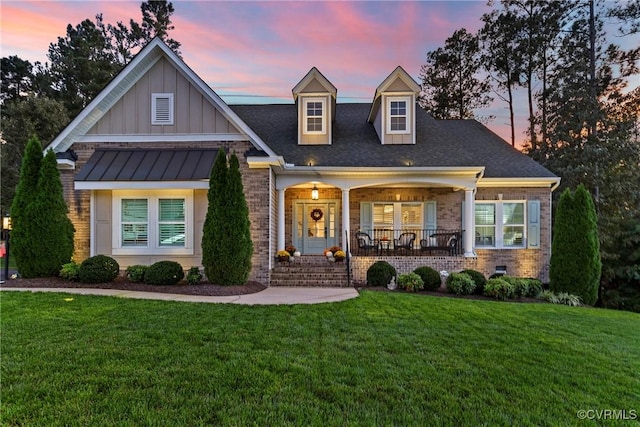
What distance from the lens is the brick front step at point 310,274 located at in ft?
34.0

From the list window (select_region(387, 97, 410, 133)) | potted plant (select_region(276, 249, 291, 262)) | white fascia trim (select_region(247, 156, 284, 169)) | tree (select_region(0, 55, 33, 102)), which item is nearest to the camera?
white fascia trim (select_region(247, 156, 284, 169))

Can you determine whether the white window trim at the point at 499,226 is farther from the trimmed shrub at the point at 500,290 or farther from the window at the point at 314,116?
the window at the point at 314,116

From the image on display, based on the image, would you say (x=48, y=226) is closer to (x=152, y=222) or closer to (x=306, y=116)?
(x=152, y=222)

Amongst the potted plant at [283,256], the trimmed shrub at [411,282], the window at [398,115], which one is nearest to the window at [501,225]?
the window at [398,115]

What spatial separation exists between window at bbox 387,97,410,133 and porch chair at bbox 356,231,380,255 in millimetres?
4040

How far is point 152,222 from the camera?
10.4m

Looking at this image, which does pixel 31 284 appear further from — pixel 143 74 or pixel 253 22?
pixel 253 22

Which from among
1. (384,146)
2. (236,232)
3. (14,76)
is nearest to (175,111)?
(236,232)

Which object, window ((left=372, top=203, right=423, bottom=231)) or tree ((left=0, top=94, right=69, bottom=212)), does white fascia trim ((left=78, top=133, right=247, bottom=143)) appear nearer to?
window ((left=372, top=203, right=423, bottom=231))

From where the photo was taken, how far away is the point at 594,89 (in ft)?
55.2

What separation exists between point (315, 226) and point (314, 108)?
435 centimetres

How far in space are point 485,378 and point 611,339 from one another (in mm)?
3411

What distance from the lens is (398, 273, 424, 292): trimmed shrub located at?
9852 millimetres

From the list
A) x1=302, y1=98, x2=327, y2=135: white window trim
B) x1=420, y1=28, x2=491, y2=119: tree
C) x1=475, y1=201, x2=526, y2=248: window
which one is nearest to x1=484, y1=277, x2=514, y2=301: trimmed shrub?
x1=475, y1=201, x2=526, y2=248: window
